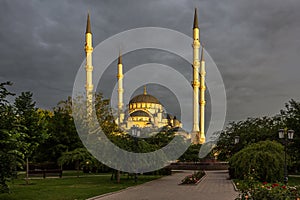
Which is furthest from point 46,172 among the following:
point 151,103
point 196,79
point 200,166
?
point 151,103

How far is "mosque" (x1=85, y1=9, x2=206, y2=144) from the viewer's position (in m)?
56.0

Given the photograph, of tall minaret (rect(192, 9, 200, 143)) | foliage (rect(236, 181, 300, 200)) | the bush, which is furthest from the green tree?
tall minaret (rect(192, 9, 200, 143))

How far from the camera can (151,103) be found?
81.1m

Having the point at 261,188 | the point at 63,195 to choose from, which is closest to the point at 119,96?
the point at 63,195

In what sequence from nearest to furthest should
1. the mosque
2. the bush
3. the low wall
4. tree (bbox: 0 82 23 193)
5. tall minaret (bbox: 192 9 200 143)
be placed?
tree (bbox: 0 82 23 193)
the bush
the low wall
the mosque
tall minaret (bbox: 192 9 200 143)

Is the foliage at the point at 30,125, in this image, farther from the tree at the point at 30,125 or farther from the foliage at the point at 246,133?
the foliage at the point at 246,133

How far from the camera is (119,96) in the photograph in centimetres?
7025

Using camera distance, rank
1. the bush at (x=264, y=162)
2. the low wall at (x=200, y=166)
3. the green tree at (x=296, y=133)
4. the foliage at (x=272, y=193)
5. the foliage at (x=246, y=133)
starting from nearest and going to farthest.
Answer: the foliage at (x=272, y=193), the bush at (x=264, y=162), the green tree at (x=296, y=133), the foliage at (x=246, y=133), the low wall at (x=200, y=166)

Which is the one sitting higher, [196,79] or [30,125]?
[196,79]

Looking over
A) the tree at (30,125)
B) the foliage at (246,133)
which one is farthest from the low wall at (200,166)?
the tree at (30,125)

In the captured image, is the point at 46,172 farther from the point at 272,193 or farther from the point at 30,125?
the point at 272,193

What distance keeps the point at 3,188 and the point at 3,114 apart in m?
2.70

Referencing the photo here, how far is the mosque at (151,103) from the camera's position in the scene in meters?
56.0

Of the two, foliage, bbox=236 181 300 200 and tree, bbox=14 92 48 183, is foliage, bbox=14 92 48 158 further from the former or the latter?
foliage, bbox=236 181 300 200
